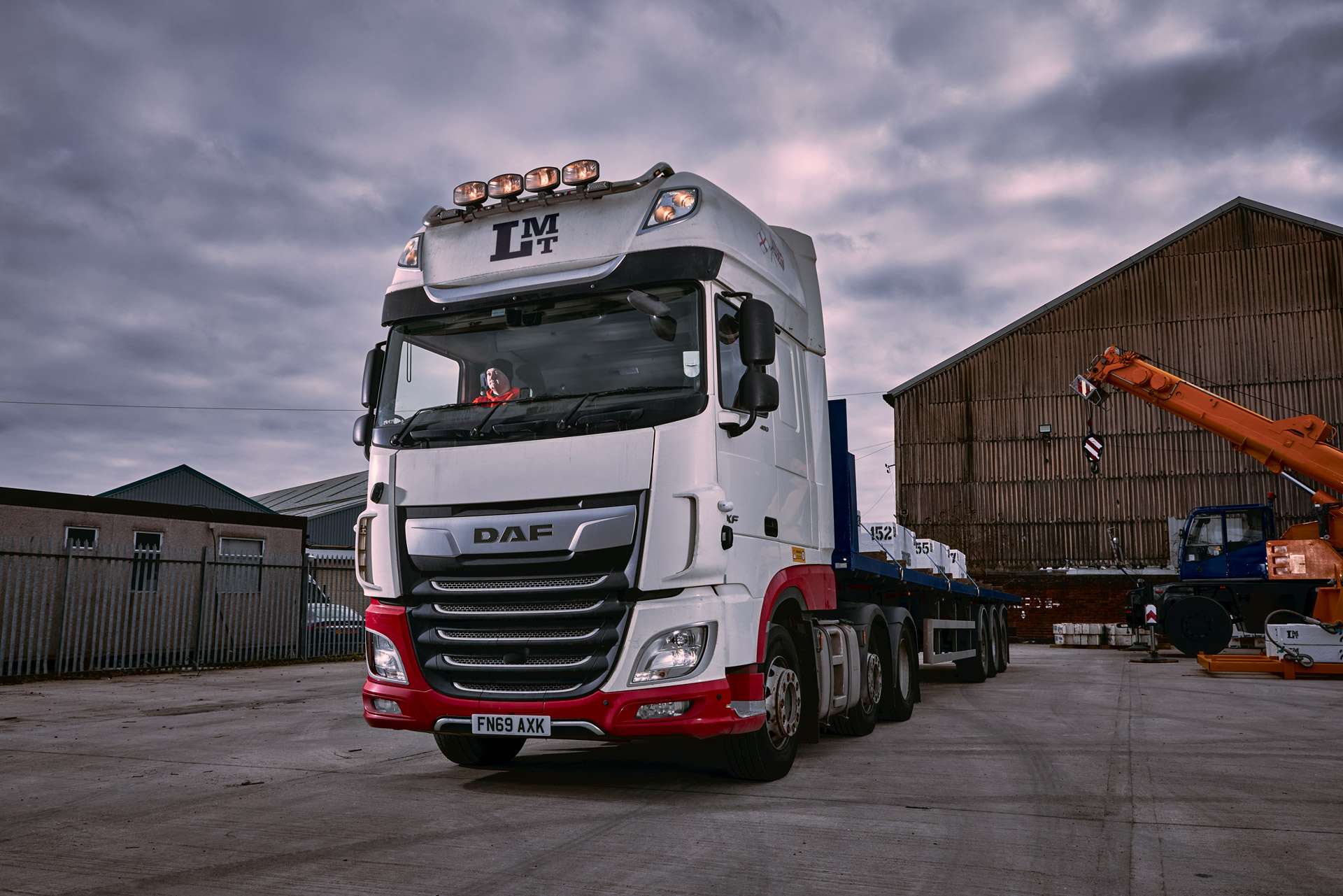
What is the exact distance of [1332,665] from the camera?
1374 cm

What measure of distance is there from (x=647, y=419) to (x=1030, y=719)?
6136 millimetres

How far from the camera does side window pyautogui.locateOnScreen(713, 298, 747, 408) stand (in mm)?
5234

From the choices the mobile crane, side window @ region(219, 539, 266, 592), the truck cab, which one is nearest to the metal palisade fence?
side window @ region(219, 539, 266, 592)

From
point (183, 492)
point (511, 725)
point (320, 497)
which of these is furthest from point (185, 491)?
point (511, 725)

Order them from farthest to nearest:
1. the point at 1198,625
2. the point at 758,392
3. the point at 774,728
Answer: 1. the point at 1198,625
2. the point at 774,728
3. the point at 758,392

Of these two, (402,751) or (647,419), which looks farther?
(402,751)

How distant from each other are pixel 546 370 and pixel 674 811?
8.31ft

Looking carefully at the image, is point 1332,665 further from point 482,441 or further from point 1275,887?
point 482,441

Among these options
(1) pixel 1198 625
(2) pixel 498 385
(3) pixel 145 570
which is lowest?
(1) pixel 1198 625

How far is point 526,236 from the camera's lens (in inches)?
226

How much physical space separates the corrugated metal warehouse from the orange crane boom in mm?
10373

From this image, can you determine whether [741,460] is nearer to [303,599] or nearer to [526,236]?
[526,236]

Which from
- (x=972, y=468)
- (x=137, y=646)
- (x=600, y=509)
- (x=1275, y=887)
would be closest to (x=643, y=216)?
(x=600, y=509)

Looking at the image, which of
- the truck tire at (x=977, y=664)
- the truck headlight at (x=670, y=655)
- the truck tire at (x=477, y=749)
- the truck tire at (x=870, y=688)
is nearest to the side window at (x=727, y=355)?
the truck headlight at (x=670, y=655)
